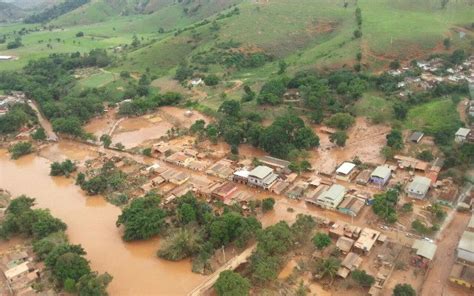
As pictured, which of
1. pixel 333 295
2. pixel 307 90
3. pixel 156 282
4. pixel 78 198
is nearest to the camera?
pixel 333 295

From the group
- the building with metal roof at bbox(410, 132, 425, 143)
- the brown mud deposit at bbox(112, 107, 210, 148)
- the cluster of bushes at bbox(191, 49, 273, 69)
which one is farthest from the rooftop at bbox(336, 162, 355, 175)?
the cluster of bushes at bbox(191, 49, 273, 69)

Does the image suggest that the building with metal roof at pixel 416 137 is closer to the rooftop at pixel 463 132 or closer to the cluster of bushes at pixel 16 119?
the rooftop at pixel 463 132

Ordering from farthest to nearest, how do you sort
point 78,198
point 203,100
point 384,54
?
point 384,54 < point 203,100 < point 78,198

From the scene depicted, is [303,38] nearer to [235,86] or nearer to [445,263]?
[235,86]

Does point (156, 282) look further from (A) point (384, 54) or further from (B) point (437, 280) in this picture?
(A) point (384, 54)

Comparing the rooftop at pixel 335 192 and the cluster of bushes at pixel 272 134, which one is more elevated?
the cluster of bushes at pixel 272 134

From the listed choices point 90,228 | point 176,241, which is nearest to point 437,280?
point 176,241

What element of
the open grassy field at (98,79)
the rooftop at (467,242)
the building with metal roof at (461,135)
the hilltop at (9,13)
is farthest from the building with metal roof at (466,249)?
the hilltop at (9,13)
